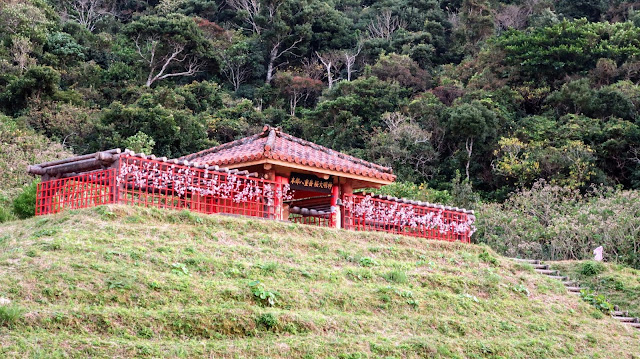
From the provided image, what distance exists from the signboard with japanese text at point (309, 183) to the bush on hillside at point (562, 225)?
29.2 ft

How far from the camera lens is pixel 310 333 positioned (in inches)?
414

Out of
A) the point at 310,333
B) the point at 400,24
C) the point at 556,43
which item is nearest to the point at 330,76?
the point at 400,24

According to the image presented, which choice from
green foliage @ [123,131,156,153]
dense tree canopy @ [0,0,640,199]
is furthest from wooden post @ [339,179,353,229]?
dense tree canopy @ [0,0,640,199]

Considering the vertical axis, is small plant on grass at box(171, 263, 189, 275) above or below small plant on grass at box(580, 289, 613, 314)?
above

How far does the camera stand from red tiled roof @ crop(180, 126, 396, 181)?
617 inches

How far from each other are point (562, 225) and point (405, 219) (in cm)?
736

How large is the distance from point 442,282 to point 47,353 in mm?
7946

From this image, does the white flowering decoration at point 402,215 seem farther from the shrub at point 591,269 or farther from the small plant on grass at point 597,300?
the small plant on grass at point 597,300

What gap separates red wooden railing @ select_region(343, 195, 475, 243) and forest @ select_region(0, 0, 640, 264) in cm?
679

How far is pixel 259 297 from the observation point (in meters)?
11.0

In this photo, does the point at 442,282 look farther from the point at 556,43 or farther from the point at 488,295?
the point at 556,43

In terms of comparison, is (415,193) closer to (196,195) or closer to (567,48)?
(567,48)

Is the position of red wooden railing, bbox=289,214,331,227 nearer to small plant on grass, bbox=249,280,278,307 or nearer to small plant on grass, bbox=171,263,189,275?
small plant on grass, bbox=171,263,189,275

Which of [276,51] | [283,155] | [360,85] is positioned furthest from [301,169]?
[276,51]
